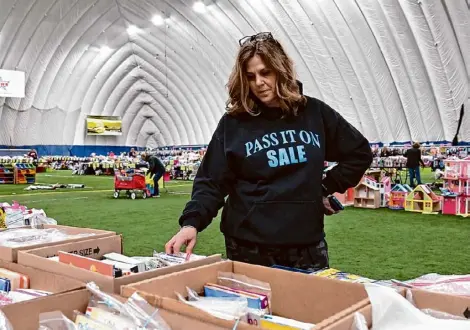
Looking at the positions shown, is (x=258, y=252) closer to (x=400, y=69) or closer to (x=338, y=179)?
(x=338, y=179)

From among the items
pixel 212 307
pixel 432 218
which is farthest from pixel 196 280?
pixel 432 218

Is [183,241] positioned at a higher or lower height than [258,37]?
lower

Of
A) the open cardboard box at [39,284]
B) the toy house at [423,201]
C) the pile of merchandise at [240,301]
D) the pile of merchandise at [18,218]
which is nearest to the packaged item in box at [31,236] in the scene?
the open cardboard box at [39,284]

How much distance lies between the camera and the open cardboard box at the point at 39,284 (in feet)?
4.42

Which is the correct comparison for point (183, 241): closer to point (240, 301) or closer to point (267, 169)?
point (267, 169)

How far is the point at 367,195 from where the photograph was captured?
467 inches

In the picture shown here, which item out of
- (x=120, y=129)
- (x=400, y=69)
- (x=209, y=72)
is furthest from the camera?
(x=120, y=129)

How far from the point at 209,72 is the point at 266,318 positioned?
3749 centimetres

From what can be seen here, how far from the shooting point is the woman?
1969 millimetres

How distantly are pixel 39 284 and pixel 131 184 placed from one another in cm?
1314

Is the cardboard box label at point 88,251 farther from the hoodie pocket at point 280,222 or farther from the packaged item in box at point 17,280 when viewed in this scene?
the hoodie pocket at point 280,222

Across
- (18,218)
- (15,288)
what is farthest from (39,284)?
(18,218)

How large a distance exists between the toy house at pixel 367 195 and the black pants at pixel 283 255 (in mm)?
9984

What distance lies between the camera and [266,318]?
130 cm
